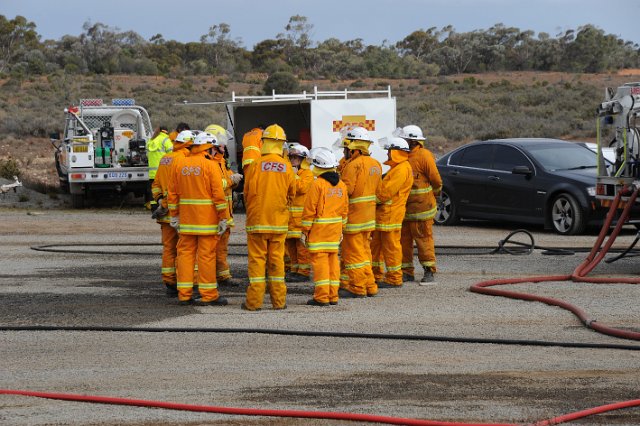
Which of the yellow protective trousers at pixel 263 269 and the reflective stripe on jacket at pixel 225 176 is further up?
the reflective stripe on jacket at pixel 225 176

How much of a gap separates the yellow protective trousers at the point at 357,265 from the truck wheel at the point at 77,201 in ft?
42.0

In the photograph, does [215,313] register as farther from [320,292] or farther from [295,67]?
[295,67]

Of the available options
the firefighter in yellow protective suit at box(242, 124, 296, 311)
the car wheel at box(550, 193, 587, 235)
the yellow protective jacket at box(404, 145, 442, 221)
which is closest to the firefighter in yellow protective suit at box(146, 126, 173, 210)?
the car wheel at box(550, 193, 587, 235)

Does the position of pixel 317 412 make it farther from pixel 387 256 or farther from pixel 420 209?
pixel 420 209

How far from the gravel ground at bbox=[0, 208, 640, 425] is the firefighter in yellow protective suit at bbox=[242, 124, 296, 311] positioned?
0.26 meters

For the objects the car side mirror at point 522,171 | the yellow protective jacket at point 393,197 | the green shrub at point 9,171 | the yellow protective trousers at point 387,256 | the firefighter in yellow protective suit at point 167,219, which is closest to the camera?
the firefighter in yellow protective suit at point 167,219

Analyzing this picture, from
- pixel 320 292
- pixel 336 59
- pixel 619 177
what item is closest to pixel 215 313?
pixel 320 292

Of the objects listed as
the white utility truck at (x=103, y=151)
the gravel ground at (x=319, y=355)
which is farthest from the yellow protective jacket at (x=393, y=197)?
the white utility truck at (x=103, y=151)

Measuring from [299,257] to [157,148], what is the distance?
26.4ft

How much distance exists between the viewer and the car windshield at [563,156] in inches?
666

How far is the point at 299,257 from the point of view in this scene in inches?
498

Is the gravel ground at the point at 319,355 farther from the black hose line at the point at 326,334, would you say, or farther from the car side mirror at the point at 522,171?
the car side mirror at the point at 522,171

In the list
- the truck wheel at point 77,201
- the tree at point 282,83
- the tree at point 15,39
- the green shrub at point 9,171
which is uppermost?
the tree at point 15,39

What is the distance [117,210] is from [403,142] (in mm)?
12070
